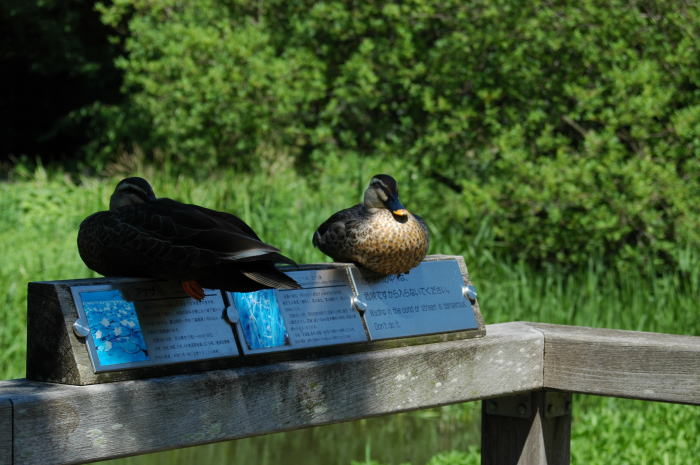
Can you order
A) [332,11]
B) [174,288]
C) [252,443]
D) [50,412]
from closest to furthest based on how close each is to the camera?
[50,412]
[174,288]
[252,443]
[332,11]

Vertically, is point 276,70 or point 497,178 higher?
point 276,70

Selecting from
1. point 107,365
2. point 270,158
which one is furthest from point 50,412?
point 270,158

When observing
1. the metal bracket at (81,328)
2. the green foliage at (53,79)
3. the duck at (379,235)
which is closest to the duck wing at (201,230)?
the metal bracket at (81,328)

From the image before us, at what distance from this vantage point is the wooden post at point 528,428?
2.94m

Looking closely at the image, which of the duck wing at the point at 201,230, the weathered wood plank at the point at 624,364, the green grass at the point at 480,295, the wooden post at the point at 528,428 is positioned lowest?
the green grass at the point at 480,295

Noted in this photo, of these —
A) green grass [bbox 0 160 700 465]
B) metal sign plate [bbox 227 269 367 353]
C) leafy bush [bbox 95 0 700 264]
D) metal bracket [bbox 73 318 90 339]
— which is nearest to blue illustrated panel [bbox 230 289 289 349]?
metal sign plate [bbox 227 269 367 353]

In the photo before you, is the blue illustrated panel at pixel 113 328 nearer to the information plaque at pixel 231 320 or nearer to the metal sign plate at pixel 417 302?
the information plaque at pixel 231 320

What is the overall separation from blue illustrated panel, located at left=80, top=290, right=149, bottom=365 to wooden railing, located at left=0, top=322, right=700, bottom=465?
7 cm

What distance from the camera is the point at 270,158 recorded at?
1123 cm

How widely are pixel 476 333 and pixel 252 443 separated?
3587 mm

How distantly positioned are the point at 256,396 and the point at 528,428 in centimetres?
103

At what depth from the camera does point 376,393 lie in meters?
2.44

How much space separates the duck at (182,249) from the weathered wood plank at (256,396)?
0.69 ft

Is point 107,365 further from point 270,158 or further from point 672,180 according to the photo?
point 270,158
